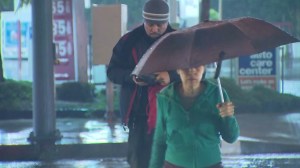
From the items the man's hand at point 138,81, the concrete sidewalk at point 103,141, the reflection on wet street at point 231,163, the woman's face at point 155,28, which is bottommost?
the reflection on wet street at point 231,163

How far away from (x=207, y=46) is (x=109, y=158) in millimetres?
5317

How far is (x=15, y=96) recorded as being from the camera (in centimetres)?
1277

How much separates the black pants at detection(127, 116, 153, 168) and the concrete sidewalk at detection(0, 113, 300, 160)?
4.24 meters

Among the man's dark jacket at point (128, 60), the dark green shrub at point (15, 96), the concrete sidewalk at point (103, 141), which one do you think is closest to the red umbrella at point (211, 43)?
the man's dark jacket at point (128, 60)

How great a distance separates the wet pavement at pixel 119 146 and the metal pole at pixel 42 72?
0.27 m

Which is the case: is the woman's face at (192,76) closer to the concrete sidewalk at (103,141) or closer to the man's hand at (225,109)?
the man's hand at (225,109)

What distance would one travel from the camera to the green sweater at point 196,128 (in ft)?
12.5

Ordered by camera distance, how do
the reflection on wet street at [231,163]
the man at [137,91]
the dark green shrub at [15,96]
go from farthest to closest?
the dark green shrub at [15,96] → the reflection on wet street at [231,163] → the man at [137,91]

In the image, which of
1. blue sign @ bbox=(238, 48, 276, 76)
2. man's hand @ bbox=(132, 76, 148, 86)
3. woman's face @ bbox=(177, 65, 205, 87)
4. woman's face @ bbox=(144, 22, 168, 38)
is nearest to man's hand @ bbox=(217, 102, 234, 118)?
woman's face @ bbox=(177, 65, 205, 87)

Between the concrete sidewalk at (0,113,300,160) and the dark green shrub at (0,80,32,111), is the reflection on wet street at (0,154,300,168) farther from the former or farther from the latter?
the dark green shrub at (0,80,32,111)

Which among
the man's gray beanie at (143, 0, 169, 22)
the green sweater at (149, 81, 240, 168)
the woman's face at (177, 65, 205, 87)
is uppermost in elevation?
the man's gray beanie at (143, 0, 169, 22)

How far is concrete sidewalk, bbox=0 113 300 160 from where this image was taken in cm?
905

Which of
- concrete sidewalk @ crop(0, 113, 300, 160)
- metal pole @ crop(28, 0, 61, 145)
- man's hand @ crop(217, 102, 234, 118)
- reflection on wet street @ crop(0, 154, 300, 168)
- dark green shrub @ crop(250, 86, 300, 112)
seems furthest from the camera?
dark green shrub @ crop(250, 86, 300, 112)

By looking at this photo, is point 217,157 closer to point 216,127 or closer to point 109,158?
point 216,127
